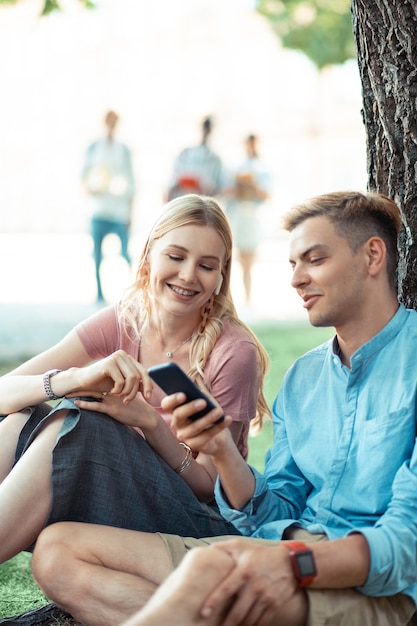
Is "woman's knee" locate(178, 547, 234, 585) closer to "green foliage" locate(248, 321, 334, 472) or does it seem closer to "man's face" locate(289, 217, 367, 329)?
"man's face" locate(289, 217, 367, 329)

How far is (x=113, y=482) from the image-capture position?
2.43 metres

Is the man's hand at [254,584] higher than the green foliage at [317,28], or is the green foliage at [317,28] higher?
the green foliage at [317,28]

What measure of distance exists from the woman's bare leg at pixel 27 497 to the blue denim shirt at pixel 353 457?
0.47m

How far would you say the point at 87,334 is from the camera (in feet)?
10.1

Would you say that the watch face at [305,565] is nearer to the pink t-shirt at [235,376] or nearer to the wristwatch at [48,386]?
the pink t-shirt at [235,376]

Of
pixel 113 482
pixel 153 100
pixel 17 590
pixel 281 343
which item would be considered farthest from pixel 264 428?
pixel 153 100

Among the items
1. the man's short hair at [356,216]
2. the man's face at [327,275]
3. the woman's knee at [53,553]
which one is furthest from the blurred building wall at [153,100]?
the woman's knee at [53,553]

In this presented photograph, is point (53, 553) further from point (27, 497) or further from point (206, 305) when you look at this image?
point (206, 305)

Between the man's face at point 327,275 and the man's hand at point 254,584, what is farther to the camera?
the man's face at point 327,275

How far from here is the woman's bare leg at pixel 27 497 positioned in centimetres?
237

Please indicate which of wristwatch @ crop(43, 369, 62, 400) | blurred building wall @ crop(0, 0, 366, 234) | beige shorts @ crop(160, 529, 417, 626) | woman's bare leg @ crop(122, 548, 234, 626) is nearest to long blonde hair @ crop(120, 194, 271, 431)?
wristwatch @ crop(43, 369, 62, 400)

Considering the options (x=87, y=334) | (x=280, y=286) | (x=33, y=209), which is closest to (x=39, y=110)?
(x=33, y=209)

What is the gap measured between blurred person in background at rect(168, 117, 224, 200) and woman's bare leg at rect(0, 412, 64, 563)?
610cm

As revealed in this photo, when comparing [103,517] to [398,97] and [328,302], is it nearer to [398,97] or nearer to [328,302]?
[328,302]
